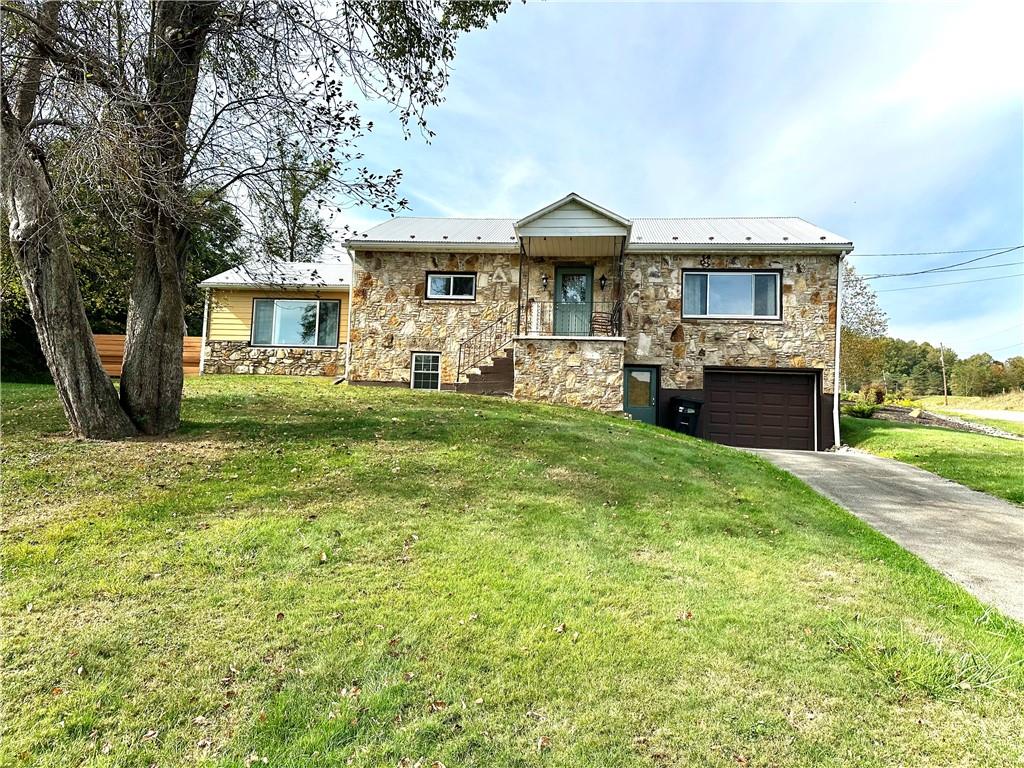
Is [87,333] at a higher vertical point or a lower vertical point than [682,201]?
lower

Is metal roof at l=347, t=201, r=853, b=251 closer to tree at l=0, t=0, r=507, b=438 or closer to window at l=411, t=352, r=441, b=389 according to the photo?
window at l=411, t=352, r=441, b=389

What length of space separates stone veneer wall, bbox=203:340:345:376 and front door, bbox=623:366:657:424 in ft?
28.4

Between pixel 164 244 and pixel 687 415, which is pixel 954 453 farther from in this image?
pixel 164 244

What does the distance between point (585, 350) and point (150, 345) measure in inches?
336

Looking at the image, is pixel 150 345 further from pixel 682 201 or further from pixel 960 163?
pixel 682 201

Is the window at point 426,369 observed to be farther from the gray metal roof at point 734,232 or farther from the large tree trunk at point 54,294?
the large tree trunk at point 54,294

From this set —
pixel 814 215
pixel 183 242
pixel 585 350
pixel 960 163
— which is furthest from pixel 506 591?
pixel 814 215

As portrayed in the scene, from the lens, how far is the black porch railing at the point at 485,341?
13695 mm

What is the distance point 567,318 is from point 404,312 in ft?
15.0

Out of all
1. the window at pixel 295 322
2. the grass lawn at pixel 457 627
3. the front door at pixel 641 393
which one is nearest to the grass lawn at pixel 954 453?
the grass lawn at pixel 457 627

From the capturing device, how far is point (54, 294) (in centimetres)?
551

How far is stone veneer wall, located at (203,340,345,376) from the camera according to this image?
15.3 metres

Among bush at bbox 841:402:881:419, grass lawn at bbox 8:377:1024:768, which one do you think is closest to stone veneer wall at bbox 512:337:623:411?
grass lawn at bbox 8:377:1024:768

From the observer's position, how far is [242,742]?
2.15 m
